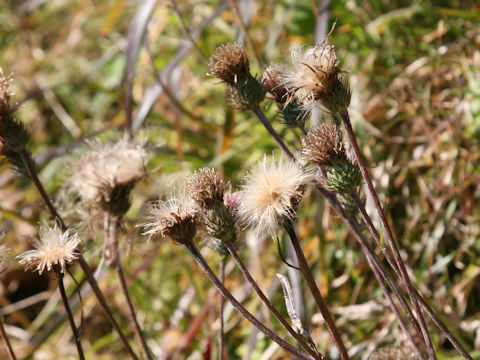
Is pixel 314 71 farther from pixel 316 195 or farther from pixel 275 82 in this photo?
pixel 316 195

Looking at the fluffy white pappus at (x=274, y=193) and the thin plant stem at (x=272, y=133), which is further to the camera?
the thin plant stem at (x=272, y=133)

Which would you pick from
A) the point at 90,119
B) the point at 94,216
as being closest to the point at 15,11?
the point at 90,119

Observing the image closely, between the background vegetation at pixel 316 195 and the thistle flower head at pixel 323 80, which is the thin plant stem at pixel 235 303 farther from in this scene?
the background vegetation at pixel 316 195

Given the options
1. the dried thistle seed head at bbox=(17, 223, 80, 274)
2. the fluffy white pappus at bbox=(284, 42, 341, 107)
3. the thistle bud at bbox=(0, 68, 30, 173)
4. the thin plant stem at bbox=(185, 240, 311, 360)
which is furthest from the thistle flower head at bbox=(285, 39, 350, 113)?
the thistle bud at bbox=(0, 68, 30, 173)

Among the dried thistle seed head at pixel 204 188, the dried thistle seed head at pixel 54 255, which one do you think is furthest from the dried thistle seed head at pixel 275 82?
the dried thistle seed head at pixel 54 255

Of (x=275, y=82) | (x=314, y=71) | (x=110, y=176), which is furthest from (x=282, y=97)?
(x=110, y=176)

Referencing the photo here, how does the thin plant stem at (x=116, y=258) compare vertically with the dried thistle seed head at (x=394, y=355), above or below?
above
